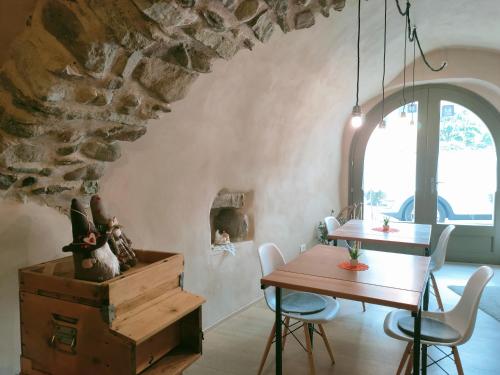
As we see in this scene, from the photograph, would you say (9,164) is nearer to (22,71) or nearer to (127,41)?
(22,71)

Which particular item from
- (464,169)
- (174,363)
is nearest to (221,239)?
(174,363)

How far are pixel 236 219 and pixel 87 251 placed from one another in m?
2.35

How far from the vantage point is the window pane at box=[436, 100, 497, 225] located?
5457mm

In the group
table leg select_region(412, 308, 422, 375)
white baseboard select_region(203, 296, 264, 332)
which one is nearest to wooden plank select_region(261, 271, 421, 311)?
table leg select_region(412, 308, 422, 375)

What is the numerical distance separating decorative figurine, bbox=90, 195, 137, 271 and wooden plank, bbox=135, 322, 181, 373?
0.36 m

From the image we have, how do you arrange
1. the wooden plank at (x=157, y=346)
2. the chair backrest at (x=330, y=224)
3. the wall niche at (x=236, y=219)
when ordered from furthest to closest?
the chair backrest at (x=330, y=224) → the wall niche at (x=236, y=219) → the wooden plank at (x=157, y=346)

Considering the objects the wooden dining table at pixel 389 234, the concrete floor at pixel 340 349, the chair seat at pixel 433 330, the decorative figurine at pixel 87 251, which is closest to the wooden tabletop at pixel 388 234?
the wooden dining table at pixel 389 234

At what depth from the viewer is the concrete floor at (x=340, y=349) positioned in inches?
106

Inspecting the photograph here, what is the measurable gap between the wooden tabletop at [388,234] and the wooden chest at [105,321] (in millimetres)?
2262

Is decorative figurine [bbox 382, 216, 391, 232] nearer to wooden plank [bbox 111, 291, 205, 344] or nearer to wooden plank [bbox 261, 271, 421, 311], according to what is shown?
wooden plank [bbox 261, 271, 421, 311]

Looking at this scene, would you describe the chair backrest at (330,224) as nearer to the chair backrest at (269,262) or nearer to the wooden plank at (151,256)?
the chair backrest at (269,262)

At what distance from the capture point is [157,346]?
1732mm

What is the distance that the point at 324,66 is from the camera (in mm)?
3799

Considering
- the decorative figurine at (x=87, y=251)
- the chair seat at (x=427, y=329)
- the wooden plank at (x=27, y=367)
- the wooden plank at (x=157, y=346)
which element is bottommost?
the chair seat at (x=427, y=329)
